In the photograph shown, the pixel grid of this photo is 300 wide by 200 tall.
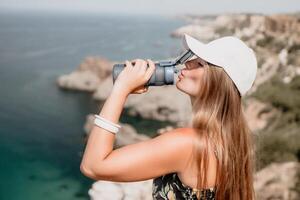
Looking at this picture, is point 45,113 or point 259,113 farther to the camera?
point 45,113

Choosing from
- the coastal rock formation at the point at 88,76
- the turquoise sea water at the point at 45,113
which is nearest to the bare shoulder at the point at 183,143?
the turquoise sea water at the point at 45,113

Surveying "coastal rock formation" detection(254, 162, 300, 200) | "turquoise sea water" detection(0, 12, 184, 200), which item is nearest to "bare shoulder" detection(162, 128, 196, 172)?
"turquoise sea water" detection(0, 12, 184, 200)

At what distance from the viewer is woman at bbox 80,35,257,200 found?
2.97ft

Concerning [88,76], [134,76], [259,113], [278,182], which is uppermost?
[88,76]

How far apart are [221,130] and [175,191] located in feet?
0.53

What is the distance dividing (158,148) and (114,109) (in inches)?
5.0

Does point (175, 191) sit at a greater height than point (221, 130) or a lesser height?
lesser

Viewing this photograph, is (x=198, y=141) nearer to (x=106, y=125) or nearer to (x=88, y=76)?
(x=106, y=125)

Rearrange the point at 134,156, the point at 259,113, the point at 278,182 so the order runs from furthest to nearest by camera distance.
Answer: the point at 259,113 < the point at 278,182 < the point at 134,156

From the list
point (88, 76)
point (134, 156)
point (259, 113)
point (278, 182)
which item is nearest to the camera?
point (134, 156)

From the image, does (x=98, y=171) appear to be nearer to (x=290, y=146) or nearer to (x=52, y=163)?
(x=290, y=146)

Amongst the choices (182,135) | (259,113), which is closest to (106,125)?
(182,135)

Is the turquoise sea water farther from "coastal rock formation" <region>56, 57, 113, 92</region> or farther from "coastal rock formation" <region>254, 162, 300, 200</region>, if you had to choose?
"coastal rock formation" <region>254, 162, 300, 200</region>

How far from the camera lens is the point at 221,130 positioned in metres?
0.96
